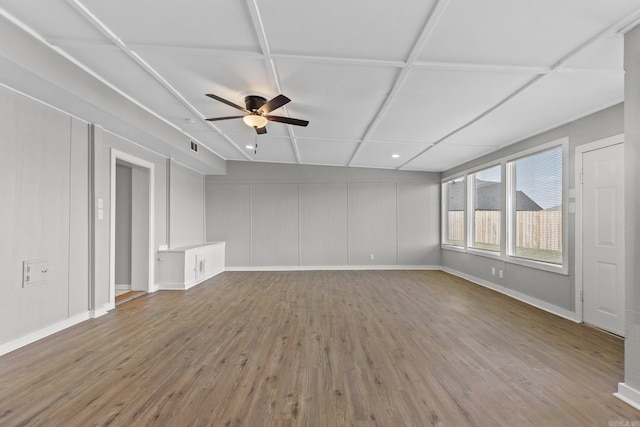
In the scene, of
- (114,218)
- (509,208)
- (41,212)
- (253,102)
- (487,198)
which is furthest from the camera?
(487,198)

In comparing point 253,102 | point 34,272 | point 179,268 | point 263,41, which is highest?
point 263,41

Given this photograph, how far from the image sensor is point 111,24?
2.28m

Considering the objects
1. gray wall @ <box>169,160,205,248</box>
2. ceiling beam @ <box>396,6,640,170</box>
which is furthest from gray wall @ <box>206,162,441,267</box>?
ceiling beam @ <box>396,6,640,170</box>

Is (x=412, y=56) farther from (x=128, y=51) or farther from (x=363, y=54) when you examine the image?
(x=128, y=51)

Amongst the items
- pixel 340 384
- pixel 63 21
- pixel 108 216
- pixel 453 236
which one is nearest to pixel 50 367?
pixel 108 216

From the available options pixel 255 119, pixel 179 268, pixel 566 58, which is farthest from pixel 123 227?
pixel 566 58

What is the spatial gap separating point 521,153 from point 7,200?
6683 mm

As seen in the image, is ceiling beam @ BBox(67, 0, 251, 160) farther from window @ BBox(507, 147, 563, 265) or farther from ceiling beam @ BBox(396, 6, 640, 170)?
window @ BBox(507, 147, 563, 265)

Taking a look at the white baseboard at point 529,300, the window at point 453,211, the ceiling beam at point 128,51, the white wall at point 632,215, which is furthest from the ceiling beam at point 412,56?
the window at point 453,211

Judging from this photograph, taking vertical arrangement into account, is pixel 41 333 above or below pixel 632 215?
below

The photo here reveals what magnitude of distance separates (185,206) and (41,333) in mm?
3805

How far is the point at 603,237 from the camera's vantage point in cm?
348

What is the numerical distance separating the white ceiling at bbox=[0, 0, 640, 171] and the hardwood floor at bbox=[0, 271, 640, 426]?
2.64 meters

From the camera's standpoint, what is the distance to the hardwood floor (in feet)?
6.35
